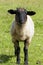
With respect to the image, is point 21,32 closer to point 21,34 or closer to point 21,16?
point 21,34

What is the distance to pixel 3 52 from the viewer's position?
392 inches

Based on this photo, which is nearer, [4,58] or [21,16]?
[21,16]

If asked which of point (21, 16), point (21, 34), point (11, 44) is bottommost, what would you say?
point (11, 44)

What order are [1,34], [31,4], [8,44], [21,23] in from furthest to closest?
[31,4]
[1,34]
[8,44]
[21,23]

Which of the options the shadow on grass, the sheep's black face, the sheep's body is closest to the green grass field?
the shadow on grass

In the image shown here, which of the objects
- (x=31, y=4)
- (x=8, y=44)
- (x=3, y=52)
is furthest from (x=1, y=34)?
(x=31, y=4)

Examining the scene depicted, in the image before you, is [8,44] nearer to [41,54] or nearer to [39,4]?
[41,54]

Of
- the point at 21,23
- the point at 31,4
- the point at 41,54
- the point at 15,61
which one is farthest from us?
the point at 31,4

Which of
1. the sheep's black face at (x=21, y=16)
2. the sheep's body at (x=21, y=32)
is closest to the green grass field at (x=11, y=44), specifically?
the sheep's body at (x=21, y=32)

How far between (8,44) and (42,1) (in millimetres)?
11140

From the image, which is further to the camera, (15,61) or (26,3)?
(26,3)

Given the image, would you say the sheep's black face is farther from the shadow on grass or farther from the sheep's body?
the shadow on grass

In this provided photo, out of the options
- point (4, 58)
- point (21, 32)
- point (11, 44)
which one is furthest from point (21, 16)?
point (11, 44)

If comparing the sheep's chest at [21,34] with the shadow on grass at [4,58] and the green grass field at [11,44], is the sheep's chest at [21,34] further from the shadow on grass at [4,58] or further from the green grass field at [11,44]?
the shadow on grass at [4,58]
